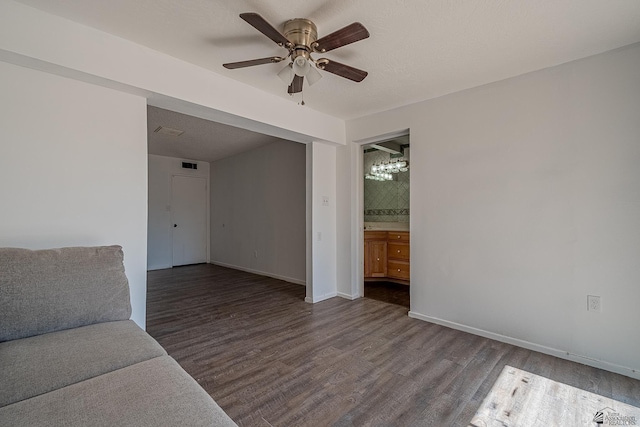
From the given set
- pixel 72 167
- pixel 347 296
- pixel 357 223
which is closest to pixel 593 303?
pixel 357 223

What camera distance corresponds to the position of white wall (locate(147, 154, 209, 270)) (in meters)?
6.09

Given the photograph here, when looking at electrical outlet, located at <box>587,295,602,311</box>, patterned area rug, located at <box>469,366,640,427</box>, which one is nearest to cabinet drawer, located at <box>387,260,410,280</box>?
electrical outlet, located at <box>587,295,602,311</box>

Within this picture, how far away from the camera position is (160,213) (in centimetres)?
624

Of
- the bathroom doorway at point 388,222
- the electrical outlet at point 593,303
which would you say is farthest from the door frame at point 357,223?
the electrical outlet at point 593,303

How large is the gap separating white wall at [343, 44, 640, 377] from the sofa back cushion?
9.47 ft

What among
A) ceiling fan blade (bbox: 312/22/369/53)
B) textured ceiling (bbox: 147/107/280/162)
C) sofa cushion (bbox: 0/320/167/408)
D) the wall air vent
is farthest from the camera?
the wall air vent

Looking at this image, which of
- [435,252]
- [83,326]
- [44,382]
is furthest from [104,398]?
[435,252]

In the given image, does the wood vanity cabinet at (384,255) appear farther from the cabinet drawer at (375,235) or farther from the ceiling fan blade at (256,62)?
the ceiling fan blade at (256,62)

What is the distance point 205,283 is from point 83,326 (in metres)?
3.46

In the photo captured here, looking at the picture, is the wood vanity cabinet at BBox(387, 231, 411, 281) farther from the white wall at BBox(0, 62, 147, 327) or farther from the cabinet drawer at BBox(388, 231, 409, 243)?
the white wall at BBox(0, 62, 147, 327)

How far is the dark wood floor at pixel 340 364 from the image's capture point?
5.59 ft

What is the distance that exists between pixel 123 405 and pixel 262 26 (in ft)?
6.25

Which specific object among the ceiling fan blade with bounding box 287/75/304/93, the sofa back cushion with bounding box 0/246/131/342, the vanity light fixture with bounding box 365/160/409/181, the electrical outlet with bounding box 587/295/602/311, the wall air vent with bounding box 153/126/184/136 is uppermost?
the wall air vent with bounding box 153/126/184/136

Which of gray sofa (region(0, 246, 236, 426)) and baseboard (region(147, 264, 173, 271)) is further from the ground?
gray sofa (region(0, 246, 236, 426))
